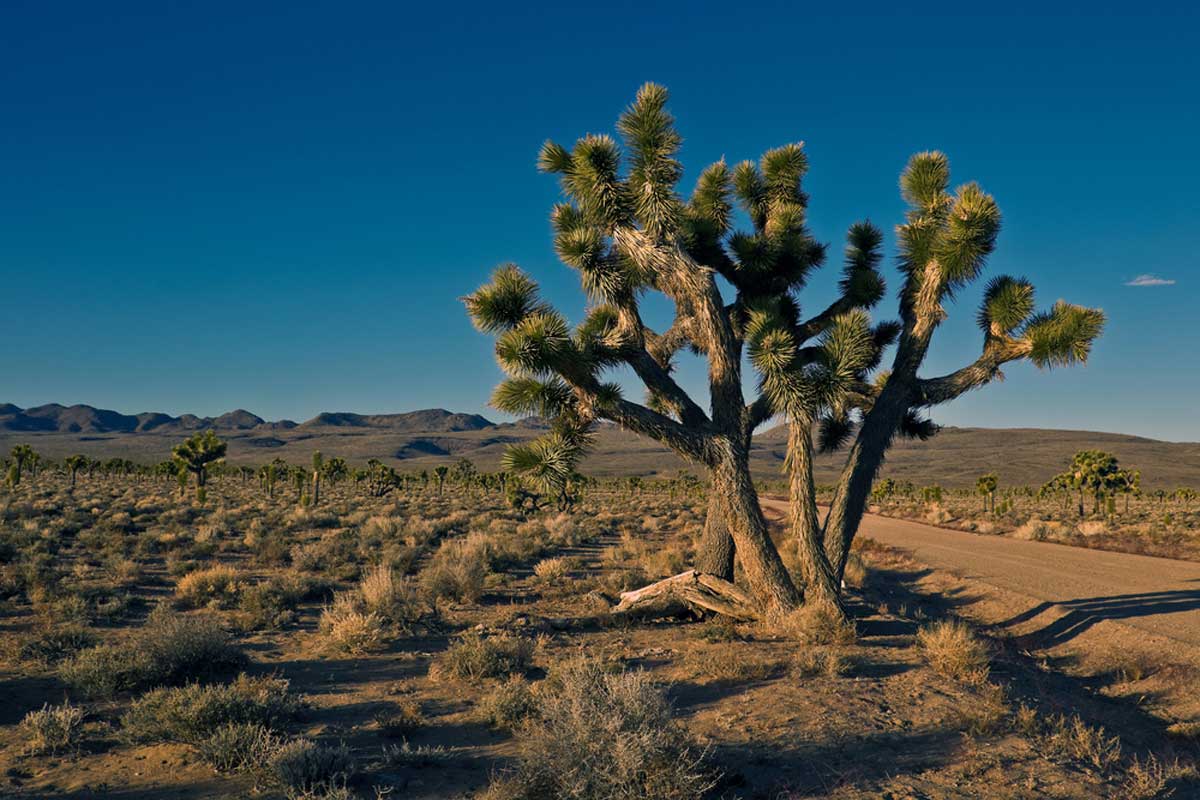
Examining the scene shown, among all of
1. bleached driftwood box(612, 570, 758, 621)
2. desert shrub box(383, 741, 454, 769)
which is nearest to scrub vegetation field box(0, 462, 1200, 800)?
desert shrub box(383, 741, 454, 769)

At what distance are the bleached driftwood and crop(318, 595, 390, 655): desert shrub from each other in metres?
3.51

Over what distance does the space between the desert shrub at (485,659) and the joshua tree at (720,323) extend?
7.67 feet

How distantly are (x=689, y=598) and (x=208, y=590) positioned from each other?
8.21m

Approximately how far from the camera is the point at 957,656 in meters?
8.61

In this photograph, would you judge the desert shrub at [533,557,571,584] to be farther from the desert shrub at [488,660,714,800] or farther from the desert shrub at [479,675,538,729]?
the desert shrub at [488,660,714,800]

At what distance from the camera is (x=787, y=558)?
17188 millimetres

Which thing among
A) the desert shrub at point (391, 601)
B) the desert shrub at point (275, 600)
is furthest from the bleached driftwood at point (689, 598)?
the desert shrub at point (275, 600)

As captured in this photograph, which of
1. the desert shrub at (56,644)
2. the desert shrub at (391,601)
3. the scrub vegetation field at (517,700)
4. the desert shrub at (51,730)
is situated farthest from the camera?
the desert shrub at (391,601)

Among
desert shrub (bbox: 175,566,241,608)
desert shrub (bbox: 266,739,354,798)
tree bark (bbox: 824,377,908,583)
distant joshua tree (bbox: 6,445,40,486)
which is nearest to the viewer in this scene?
desert shrub (bbox: 266,739,354,798)

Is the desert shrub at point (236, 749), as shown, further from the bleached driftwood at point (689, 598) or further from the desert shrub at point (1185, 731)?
the desert shrub at point (1185, 731)

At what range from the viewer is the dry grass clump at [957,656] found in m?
8.44

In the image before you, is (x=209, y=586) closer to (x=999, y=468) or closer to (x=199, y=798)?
(x=199, y=798)

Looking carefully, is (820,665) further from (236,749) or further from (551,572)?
(551,572)

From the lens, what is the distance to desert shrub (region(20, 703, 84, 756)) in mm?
5957
